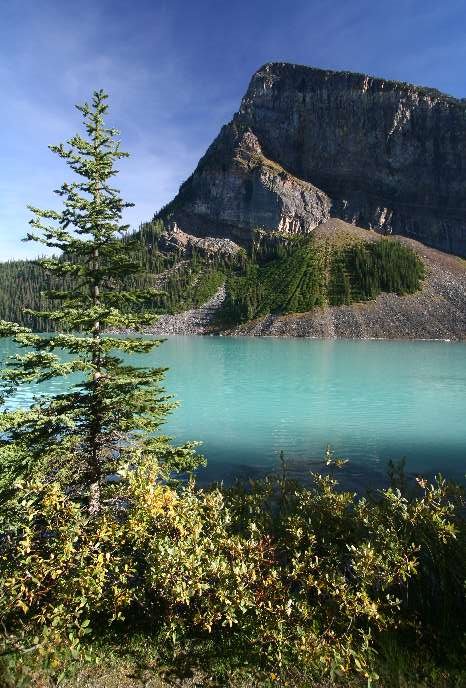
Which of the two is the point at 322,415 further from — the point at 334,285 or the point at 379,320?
the point at 334,285

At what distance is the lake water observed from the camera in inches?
1017

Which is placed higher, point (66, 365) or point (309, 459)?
point (66, 365)

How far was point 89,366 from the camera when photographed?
9844 mm

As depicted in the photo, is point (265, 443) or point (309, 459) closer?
point (309, 459)

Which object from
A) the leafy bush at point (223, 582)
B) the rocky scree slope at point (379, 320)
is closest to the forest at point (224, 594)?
the leafy bush at point (223, 582)

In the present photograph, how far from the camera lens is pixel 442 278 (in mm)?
184125

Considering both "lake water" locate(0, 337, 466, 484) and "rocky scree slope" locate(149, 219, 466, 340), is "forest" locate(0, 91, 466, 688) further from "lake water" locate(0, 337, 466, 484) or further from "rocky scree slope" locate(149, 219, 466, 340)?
"rocky scree slope" locate(149, 219, 466, 340)

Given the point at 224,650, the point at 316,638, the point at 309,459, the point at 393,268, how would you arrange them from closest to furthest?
the point at 316,638 → the point at 224,650 → the point at 309,459 → the point at 393,268

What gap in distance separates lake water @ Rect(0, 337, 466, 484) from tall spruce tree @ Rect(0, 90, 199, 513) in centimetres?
1147

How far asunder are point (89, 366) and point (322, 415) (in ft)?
99.9

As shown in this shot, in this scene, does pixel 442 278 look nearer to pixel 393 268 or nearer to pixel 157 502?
pixel 393 268

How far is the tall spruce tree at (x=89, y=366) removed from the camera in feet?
32.3

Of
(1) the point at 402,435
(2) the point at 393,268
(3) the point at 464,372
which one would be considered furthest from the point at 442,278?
(1) the point at 402,435

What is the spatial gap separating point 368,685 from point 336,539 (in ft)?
8.60
